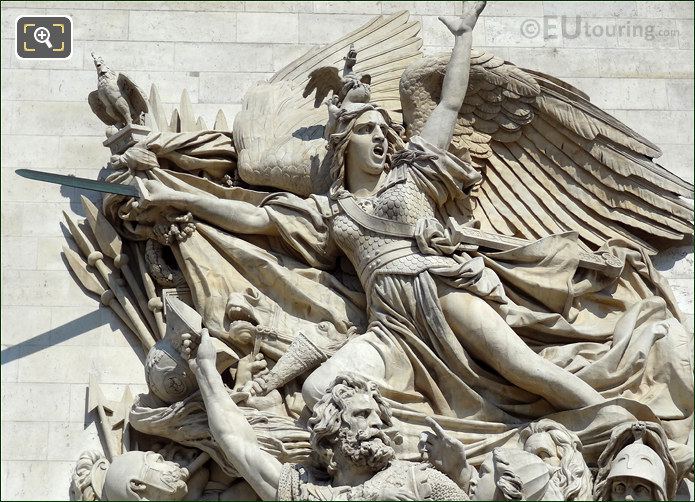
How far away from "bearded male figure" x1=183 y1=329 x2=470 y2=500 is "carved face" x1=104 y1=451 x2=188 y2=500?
14.4 inches

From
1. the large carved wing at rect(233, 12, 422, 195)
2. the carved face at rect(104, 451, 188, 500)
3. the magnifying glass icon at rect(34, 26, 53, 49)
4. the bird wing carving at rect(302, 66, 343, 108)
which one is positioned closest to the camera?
the carved face at rect(104, 451, 188, 500)

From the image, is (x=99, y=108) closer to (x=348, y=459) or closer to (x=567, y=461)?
(x=348, y=459)

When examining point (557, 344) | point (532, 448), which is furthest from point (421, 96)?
point (532, 448)

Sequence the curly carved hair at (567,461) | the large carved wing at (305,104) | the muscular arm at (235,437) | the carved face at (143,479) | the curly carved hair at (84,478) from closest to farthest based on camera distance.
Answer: the curly carved hair at (567,461) → the muscular arm at (235,437) → the carved face at (143,479) → the curly carved hair at (84,478) → the large carved wing at (305,104)

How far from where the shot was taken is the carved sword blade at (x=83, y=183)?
32.9 feet

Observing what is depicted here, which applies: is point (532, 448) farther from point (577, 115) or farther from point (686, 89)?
point (686, 89)

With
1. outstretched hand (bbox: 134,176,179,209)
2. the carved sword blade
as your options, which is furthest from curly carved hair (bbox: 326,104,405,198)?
the carved sword blade

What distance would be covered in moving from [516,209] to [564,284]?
2.38ft

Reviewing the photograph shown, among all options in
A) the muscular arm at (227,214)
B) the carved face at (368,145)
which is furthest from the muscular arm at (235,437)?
the carved face at (368,145)

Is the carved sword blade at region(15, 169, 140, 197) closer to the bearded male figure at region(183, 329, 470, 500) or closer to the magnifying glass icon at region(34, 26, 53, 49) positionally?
the magnifying glass icon at region(34, 26, 53, 49)

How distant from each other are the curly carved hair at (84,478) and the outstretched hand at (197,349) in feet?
2.66

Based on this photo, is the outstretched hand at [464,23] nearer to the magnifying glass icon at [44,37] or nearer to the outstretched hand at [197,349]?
the outstretched hand at [197,349]

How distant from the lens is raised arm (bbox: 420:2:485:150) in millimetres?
10016

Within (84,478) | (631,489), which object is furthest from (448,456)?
(84,478)
